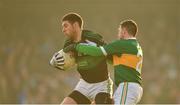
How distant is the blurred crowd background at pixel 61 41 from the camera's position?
1723cm

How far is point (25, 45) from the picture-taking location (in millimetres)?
17453

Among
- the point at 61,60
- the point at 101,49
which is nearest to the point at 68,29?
the point at 61,60

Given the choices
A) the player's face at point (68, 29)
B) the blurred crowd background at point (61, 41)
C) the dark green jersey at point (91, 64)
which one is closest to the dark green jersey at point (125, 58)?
the dark green jersey at point (91, 64)

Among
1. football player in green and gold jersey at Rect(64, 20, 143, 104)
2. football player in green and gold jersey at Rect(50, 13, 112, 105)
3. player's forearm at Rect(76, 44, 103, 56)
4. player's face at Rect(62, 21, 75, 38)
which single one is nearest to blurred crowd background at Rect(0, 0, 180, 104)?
football player in green and gold jersey at Rect(50, 13, 112, 105)

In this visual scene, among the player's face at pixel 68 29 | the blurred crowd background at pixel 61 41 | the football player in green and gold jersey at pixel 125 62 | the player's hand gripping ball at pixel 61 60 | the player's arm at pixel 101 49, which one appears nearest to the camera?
the football player in green and gold jersey at pixel 125 62

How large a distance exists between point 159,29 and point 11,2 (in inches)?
139

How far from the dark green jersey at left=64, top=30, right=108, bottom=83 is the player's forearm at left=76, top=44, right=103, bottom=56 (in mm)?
210

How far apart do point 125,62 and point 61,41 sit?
8522mm

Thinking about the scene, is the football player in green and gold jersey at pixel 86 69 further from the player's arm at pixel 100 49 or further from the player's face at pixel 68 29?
the player's arm at pixel 100 49

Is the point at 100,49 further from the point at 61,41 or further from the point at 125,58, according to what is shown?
the point at 61,41

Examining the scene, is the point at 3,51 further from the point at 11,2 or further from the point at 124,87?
the point at 124,87

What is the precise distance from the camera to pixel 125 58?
29.5 ft

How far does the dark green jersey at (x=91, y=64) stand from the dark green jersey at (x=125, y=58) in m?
0.35

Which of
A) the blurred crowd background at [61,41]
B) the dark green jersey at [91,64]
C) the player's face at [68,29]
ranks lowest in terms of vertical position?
the blurred crowd background at [61,41]
